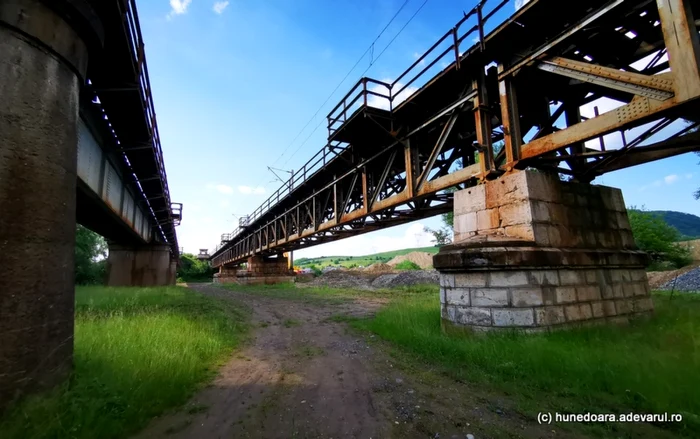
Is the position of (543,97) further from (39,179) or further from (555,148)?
(39,179)

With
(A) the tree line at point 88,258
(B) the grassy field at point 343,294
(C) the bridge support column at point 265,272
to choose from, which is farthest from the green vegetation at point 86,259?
(B) the grassy field at point 343,294

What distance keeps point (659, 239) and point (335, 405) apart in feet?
120

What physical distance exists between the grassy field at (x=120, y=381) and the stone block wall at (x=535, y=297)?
4534 mm

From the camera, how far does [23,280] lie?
3271mm

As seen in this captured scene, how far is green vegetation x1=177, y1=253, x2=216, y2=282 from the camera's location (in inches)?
3000

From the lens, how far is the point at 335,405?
382 cm

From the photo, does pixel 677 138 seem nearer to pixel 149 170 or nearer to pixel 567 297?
pixel 567 297

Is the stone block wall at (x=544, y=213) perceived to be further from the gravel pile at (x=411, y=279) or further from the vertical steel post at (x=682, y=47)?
the gravel pile at (x=411, y=279)

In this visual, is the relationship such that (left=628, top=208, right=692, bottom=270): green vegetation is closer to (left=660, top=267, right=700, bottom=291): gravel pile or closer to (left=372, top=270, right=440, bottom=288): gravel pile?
(left=660, top=267, right=700, bottom=291): gravel pile

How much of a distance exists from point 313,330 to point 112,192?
8682 millimetres

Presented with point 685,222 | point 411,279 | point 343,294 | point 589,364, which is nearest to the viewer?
point 589,364

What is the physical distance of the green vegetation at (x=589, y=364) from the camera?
11.4 ft

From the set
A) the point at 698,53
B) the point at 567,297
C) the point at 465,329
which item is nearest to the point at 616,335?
the point at 567,297

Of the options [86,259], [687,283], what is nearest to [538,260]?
[687,283]
